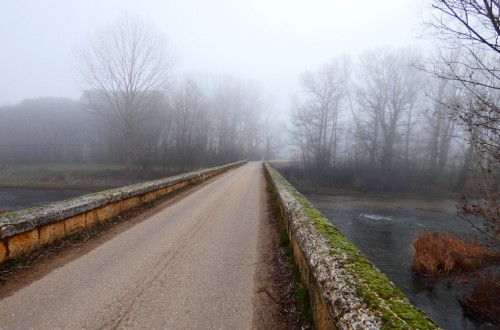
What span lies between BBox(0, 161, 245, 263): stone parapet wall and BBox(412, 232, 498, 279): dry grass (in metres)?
9.31

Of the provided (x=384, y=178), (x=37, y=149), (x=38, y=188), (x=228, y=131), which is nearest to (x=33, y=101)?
(x=37, y=149)

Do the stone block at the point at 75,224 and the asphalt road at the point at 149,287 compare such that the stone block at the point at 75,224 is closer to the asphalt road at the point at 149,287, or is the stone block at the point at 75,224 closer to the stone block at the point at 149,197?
the asphalt road at the point at 149,287

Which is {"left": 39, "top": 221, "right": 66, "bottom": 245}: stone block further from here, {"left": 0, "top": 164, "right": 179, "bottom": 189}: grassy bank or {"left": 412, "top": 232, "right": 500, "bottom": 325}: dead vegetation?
{"left": 0, "top": 164, "right": 179, "bottom": 189}: grassy bank

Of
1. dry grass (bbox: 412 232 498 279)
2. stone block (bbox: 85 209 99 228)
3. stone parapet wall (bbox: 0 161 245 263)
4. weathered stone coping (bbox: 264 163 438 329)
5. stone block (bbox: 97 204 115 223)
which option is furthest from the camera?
dry grass (bbox: 412 232 498 279)

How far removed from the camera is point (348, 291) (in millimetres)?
1969

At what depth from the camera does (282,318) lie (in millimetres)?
2760

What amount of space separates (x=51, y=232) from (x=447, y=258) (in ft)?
36.9

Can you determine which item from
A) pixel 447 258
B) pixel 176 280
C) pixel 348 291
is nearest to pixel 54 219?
pixel 176 280

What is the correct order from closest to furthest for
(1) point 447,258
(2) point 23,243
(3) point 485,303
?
1. (2) point 23,243
2. (3) point 485,303
3. (1) point 447,258

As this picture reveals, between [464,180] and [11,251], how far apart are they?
117ft

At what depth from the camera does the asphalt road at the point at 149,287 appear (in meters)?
2.59

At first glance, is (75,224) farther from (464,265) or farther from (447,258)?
(464,265)

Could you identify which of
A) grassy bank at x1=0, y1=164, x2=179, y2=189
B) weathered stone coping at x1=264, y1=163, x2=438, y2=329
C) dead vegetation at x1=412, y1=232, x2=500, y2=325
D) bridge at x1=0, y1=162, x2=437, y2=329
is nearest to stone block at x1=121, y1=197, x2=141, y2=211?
bridge at x1=0, y1=162, x2=437, y2=329

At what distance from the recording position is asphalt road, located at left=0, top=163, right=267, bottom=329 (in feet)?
8.49
